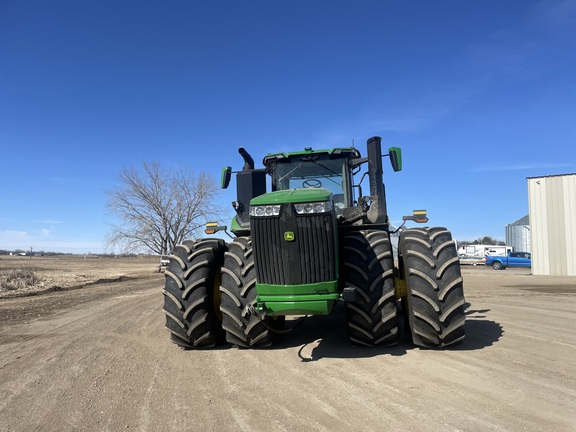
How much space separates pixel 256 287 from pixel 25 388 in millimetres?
2563

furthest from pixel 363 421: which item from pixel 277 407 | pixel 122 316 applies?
pixel 122 316

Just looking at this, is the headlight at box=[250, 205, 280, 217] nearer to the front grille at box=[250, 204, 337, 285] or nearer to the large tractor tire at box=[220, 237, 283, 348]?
the front grille at box=[250, 204, 337, 285]

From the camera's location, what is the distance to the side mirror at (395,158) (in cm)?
570

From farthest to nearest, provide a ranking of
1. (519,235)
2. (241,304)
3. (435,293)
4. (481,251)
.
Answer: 1. (519,235)
2. (481,251)
3. (241,304)
4. (435,293)

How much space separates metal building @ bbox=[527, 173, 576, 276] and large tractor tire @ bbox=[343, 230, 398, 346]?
22.5 m

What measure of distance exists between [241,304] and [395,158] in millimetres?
3043

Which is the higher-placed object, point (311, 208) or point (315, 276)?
point (311, 208)

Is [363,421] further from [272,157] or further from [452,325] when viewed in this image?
[272,157]

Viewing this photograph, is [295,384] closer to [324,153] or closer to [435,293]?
[435,293]

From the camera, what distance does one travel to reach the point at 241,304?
192 inches

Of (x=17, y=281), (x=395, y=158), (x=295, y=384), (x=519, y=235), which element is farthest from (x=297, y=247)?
(x=519, y=235)

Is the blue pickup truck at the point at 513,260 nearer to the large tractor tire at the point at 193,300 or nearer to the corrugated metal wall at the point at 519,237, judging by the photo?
the corrugated metal wall at the point at 519,237

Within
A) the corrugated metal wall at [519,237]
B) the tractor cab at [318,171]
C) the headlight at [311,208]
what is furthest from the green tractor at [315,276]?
the corrugated metal wall at [519,237]

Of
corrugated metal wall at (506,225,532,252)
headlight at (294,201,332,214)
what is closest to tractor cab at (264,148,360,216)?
headlight at (294,201,332,214)
